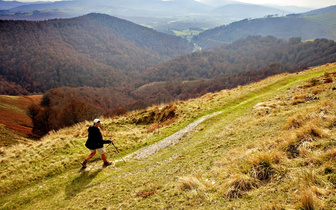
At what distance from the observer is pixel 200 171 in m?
6.94

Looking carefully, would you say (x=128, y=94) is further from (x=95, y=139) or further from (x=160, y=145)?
(x=95, y=139)

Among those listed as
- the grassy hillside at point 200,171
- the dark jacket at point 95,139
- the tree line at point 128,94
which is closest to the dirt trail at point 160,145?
the grassy hillside at point 200,171

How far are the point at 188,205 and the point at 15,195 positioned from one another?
8952mm

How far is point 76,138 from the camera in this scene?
13797mm

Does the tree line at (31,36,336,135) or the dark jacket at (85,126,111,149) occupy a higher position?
the dark jacket at (85,126,111,149)

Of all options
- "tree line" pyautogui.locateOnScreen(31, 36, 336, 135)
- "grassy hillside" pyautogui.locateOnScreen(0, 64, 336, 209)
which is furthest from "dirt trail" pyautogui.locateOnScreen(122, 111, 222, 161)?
"tree line" pyautogui.locateOnScreen(31, 36, 336, 135)

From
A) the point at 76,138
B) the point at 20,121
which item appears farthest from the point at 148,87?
the point at 76,138

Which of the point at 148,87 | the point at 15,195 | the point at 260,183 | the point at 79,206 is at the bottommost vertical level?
the point at 148,87

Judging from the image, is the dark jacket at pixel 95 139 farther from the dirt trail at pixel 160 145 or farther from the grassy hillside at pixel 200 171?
the dirt trail at pixel 160 145

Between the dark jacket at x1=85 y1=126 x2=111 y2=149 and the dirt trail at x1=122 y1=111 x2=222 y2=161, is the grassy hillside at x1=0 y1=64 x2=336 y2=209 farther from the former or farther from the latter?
the dark jacket at x1=85 y1=126 x2=111 y2=149

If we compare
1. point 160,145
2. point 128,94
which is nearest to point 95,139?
point 160,145

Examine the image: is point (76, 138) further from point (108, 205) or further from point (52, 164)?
point (108, 205)

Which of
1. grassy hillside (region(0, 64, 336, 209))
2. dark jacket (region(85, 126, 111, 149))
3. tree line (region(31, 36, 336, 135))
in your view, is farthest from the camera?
tree line (region(31, 36, 336, 135))

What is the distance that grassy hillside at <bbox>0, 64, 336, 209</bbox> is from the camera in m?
4.37
